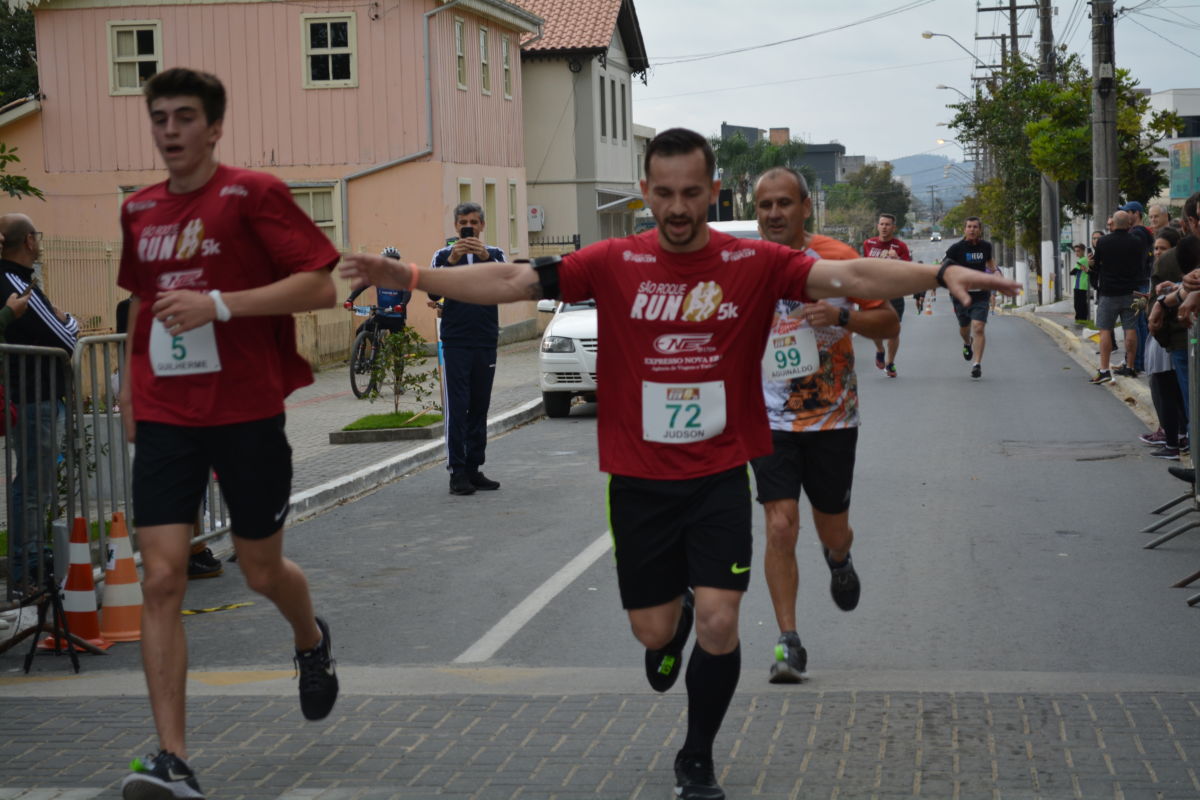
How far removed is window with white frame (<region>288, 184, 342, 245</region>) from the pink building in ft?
0.09

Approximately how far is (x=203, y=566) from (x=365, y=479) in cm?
376

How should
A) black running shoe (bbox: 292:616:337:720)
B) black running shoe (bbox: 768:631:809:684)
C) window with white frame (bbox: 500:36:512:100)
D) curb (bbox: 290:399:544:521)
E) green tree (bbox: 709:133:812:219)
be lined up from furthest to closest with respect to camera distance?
green tree (bbox: 709:133:812:219), window with white frame (bbox: 500:36:512:100), curb (bbox: 290:399:544:521), black running shoe (bbox: 768:631:809:684), black running shoe (bbox: 292:616:337:720)

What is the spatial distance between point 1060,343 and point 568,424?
48.6 feet

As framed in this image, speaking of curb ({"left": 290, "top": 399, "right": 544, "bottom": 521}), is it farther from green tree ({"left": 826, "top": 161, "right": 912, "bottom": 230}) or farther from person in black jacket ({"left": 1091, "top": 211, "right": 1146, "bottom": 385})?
green tree ({"left": 826, "top": 161, "right": 912, "bottom": 230})

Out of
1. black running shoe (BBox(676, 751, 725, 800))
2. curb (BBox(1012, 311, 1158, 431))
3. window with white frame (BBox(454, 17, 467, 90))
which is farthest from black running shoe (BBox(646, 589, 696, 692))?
window with white frame (BBox(454, 17, 467, 90))

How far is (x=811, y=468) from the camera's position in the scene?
6.89m

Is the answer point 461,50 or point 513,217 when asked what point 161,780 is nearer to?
point 461,50

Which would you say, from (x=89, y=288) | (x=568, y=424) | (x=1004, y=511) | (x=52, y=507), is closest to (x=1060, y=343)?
(x=568, y=424)

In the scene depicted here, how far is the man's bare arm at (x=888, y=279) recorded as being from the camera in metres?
4.69

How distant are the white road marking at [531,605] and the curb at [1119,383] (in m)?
8.12

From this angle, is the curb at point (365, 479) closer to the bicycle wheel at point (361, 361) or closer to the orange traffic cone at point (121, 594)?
the orange traffic cone at point (121, 594)

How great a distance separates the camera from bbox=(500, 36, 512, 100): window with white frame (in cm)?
3731

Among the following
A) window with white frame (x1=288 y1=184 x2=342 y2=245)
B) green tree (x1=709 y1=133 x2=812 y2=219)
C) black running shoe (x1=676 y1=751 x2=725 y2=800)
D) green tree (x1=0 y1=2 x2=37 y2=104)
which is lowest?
black running shoe (x1=676 y1=751 x2=725 y2=800)

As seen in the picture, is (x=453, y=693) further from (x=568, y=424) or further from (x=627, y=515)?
(x=568, y=424)
